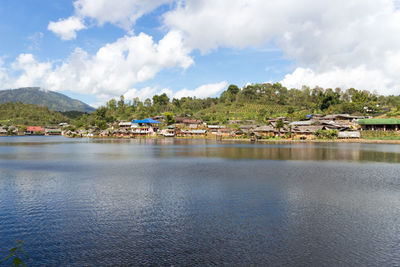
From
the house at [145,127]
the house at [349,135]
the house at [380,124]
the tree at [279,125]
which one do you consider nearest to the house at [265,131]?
the tree at [279,125]

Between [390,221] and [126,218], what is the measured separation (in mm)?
13317

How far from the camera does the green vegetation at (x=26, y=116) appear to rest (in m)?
142

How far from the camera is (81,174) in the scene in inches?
1009

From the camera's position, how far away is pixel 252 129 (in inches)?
3327

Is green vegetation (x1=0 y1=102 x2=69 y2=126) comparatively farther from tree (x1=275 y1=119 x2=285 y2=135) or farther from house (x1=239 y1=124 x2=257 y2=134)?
tree (x1=275 y1=119 x2=285 y2=135)

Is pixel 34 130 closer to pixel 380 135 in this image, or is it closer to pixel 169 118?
pixel 169 118

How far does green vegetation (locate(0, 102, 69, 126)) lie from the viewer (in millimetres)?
142125

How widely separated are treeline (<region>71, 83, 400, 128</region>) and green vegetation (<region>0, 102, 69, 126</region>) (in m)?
33.0

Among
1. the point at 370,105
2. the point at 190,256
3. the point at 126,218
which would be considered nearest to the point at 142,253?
the point at 190,256

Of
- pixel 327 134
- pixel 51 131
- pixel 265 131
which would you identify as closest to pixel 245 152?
pixel 265 131

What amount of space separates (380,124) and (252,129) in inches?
1382

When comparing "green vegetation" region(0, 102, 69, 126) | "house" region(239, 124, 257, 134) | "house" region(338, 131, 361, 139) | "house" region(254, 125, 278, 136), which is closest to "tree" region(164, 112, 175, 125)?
"house" region(239, 124, 257, 134)

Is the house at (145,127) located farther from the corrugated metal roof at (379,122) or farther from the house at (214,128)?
the corrugated metal roof at (379,122)

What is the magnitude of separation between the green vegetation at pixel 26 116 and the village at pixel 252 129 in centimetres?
1598
